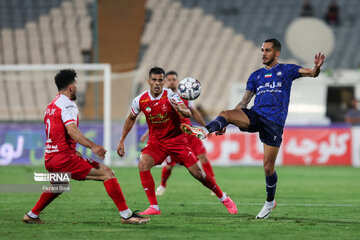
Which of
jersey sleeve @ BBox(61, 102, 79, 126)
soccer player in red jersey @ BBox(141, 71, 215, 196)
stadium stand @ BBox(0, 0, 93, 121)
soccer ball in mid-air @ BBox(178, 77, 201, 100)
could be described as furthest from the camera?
stadium stand @ BBox(0, 0, 93, 121)

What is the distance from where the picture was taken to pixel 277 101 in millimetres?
8281

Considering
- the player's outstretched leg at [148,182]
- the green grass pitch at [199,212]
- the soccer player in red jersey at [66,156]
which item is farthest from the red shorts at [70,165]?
the player's outstretched leg at [148,182]

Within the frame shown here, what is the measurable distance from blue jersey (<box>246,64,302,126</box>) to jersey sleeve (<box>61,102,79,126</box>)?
90.9 inches

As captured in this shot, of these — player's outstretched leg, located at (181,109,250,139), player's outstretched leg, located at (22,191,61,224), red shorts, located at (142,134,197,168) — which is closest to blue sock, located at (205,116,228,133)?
player's outstretched leg, located at (181,109,250,139)

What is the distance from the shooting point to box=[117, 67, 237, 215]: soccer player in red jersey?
908 cm

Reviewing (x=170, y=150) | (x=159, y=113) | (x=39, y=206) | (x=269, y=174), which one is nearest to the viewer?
(x=39, y=206)

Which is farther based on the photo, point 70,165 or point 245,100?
point 245,100

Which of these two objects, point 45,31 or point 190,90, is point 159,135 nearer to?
point 190,90

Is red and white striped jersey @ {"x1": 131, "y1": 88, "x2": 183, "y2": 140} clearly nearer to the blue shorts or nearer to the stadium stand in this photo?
the blue shorts

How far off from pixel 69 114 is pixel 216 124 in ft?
5.60

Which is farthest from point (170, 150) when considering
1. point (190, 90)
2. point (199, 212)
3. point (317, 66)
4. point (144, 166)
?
point (317, 66)

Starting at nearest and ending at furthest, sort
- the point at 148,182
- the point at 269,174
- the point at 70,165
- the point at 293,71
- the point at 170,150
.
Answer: the point at 70,165 → the point at 293,71 → the point at 269,174 → the point at 148,182 → the point at 170,150

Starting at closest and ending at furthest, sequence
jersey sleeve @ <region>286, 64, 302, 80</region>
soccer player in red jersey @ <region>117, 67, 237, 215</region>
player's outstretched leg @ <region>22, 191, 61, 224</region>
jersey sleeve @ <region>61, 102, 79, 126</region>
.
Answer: jersey sleeve @ <region>61, 102, 79, 126</region> < player's outstretched leg @ <region>22, 191, 61, 224</region> < jersey sleeve @ <region>286, 64, 302, 80</region> < soccer player in red jersey @ <region>117, 67, 237, 215</region>

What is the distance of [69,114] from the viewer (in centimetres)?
739
